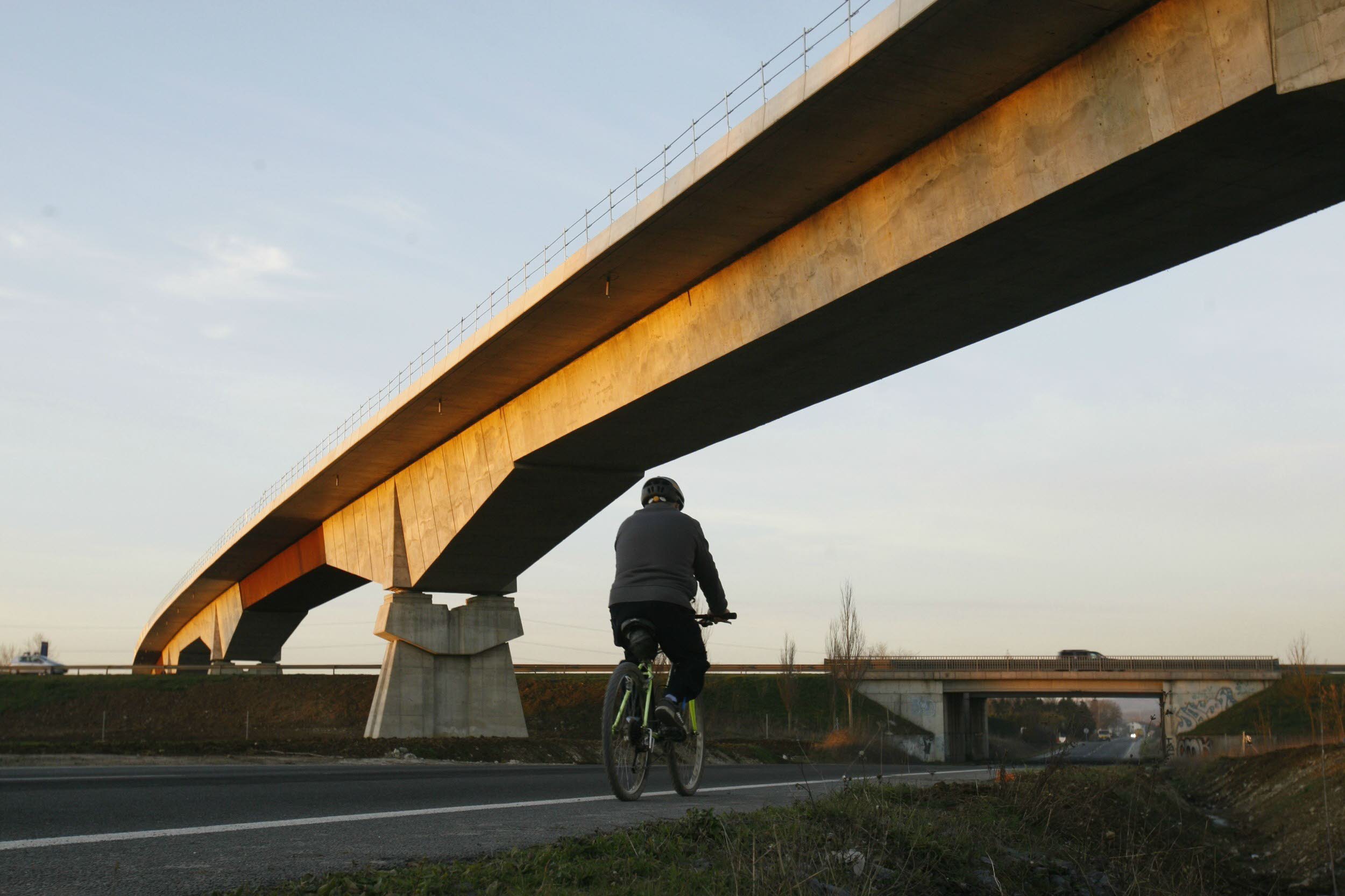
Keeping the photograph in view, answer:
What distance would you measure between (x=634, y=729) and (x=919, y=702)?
50610mm

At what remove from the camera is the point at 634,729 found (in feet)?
22.6

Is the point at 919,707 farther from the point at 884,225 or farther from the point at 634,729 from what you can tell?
the point at 634,729

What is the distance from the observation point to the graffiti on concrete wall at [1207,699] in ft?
166

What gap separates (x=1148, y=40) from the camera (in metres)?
11.4

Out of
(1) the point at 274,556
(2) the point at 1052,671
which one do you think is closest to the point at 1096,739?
(1) the point at 274,556

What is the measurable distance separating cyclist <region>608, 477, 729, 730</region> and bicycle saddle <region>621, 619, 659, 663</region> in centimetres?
2

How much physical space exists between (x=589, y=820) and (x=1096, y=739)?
6.88 metres

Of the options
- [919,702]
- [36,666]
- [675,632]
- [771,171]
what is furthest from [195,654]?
[675,632]

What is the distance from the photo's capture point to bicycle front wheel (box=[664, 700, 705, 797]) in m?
7.43

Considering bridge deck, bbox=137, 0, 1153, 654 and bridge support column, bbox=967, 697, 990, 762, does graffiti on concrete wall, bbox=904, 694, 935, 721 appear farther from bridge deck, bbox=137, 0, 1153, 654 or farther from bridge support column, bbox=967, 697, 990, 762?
bridge deck, bbox=137, 0, 1153, 654

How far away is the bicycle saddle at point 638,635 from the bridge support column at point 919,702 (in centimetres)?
4959

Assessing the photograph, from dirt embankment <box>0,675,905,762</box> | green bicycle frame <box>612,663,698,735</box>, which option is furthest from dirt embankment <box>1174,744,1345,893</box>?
dirt embankment <box>0,675,905,762</box>

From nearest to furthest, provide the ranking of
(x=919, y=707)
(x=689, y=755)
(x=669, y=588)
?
1. (x=669, y=588)
2. (x=689, y=755)
3. (x=919, y=707)

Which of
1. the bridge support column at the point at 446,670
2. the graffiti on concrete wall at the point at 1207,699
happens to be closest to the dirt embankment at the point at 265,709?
the graffiti on concrete wall at the point at 1207,699
